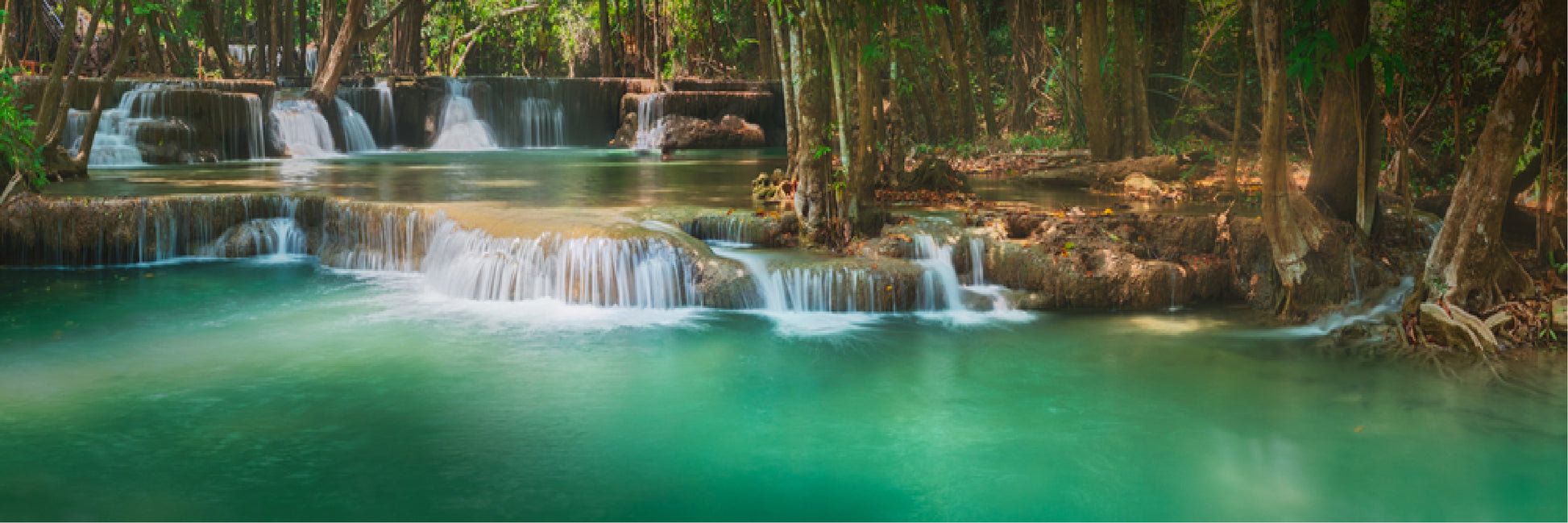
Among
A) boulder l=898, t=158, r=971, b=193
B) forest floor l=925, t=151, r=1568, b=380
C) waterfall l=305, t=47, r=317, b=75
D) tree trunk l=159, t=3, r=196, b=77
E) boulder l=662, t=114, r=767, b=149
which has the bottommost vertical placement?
forest floor l=925, t=151, r=1568, b=380

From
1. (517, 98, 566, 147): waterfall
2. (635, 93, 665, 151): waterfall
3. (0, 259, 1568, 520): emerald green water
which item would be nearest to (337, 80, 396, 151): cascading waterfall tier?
(517, 98, 566, 147): waterfall

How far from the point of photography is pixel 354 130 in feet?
68.1

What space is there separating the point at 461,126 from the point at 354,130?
102 inches

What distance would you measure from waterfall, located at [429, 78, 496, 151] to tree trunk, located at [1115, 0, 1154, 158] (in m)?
13.4

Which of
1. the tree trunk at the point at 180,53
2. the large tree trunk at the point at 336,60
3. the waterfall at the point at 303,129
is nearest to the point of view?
the waterfall at the point at 303,129

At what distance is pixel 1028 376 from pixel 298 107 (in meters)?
16.2

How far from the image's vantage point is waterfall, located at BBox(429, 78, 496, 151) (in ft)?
74.5

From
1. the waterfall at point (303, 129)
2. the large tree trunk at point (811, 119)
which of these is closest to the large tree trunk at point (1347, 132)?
the large tree trunk at point (811, 119)

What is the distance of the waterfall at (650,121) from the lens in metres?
23.0

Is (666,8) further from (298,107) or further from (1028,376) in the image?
(1028,376)

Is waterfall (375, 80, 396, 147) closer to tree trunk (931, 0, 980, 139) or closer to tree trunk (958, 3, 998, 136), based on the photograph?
tree trunk (931, 0, 980, 139)

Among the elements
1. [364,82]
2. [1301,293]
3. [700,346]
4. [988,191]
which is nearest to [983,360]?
[700,346]

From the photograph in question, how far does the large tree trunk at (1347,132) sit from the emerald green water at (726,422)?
121cm

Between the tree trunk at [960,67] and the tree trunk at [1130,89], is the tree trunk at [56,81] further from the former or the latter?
the tree trunk at [1130,89]
